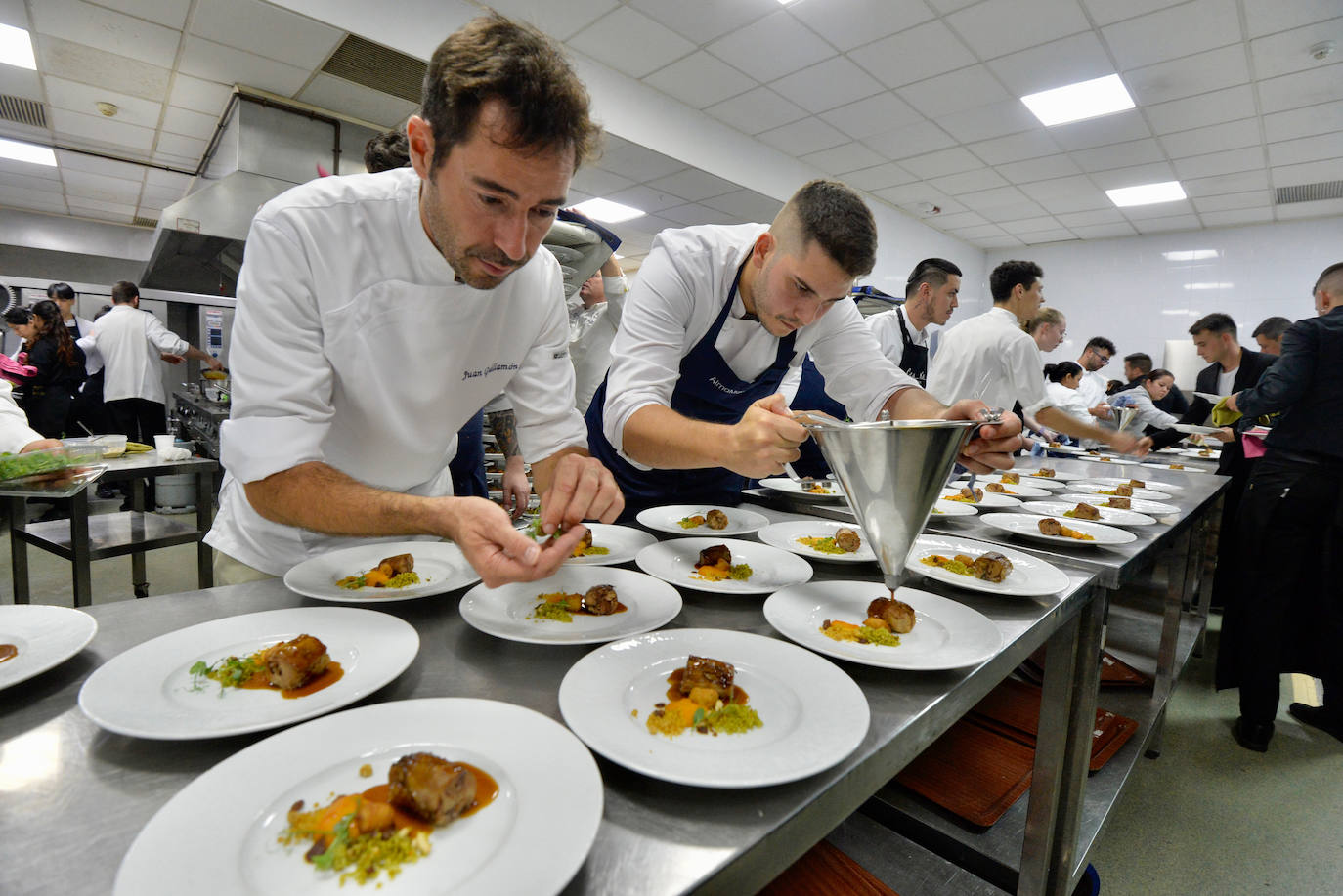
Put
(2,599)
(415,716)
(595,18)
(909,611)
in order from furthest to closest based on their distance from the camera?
1. (595,18)
2. (2,599)
3. (909,611)
4. (415,716)

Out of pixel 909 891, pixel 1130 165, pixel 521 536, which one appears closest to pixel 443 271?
pixel 521 536

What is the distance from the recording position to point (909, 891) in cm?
130

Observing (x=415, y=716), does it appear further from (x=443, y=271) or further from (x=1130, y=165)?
(x=1130, y=165)

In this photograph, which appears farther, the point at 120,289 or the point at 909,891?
the point at 120,289

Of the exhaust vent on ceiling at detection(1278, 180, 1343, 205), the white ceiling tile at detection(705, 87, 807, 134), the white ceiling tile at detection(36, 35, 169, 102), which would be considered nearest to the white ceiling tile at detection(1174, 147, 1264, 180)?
the exhaust vent on ceiling at detection(1278, 180, 1343, 205)

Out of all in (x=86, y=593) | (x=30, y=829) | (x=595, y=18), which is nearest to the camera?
(x=30, y=829)

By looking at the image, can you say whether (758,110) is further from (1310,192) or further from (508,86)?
(1310,192)

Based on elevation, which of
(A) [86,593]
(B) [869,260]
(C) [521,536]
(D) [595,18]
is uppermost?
(D) [595,18]

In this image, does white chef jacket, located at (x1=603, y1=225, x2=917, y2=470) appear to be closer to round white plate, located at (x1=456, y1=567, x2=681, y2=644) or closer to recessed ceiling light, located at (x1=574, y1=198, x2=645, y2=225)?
round white plate, located at (x1=456, y1=567, x2=681, y2=644)

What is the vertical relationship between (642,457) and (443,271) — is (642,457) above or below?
below

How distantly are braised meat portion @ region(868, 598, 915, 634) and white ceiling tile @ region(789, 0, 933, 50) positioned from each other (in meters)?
4.27

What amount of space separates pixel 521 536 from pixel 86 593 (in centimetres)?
312

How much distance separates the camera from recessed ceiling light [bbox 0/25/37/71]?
14.0 feet

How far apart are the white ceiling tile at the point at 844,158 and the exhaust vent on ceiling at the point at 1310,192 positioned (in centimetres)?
458
